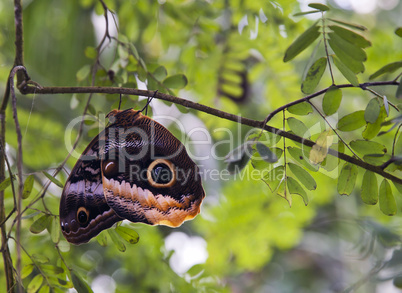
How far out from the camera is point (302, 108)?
0.60 meters

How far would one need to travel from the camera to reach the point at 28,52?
1433 mm

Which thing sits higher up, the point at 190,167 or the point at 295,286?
the point at 190,167

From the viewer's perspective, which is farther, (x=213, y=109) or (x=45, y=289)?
(x=45, y=289)

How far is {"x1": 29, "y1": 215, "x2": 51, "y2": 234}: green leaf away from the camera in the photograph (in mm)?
602

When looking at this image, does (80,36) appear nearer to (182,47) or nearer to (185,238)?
(182,47)

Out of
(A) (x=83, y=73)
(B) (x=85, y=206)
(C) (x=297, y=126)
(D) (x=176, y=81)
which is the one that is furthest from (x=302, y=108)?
(A) (x=83, y=73)

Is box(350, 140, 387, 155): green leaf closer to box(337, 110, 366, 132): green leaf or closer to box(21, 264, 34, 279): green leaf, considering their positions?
box(337, 110, 366, 132): green leaf

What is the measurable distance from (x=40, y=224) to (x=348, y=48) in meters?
0.55

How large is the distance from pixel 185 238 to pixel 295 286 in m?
1.40

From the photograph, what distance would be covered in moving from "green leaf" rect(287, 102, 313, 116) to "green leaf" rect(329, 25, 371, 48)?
0.37 ft

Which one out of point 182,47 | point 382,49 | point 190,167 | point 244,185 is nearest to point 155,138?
point 190,167

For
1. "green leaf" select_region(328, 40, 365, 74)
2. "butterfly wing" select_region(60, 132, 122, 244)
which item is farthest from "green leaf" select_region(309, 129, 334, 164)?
"butterfly wing" select_region(60, 132, 122, 244)

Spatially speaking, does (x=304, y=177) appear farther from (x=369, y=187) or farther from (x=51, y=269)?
(x=51, y=269)

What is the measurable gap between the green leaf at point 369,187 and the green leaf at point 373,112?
0.30 feet
